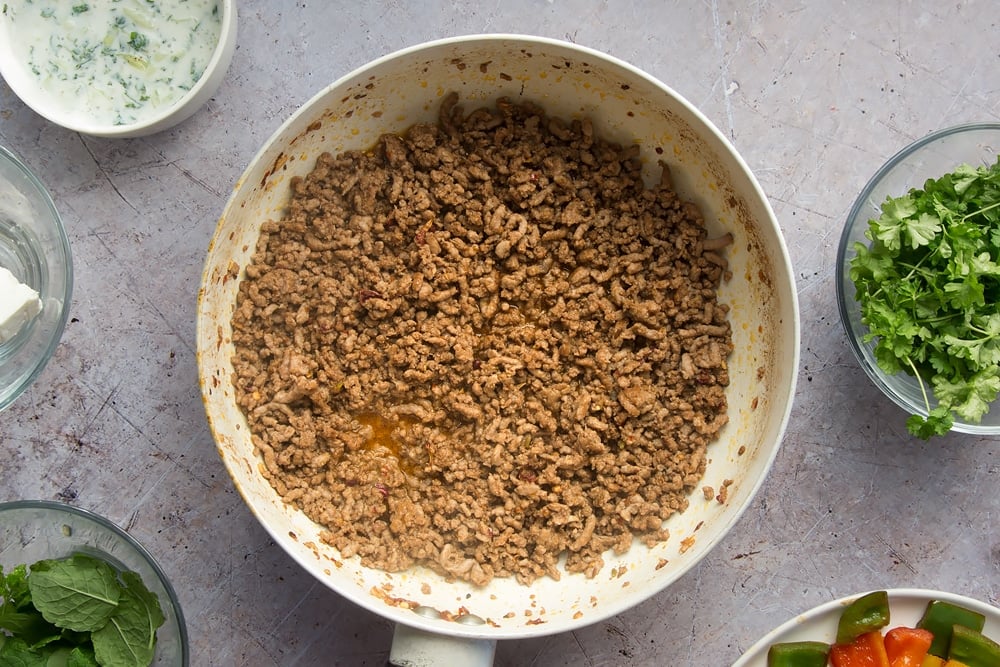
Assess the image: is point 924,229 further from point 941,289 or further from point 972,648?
point 972,648

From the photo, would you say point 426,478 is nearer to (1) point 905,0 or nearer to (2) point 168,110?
(2) point 168,110

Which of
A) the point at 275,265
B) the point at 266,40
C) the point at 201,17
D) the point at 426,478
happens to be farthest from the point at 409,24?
the point at 426,478

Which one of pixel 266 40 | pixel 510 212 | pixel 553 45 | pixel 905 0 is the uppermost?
pixel 905 0

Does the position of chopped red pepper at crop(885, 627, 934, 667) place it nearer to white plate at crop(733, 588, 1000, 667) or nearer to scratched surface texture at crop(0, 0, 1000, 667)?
white plate at crop(733, 588, 1000, 667)

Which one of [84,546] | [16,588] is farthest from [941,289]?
[16,588]

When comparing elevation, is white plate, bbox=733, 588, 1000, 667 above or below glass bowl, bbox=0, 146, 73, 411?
below

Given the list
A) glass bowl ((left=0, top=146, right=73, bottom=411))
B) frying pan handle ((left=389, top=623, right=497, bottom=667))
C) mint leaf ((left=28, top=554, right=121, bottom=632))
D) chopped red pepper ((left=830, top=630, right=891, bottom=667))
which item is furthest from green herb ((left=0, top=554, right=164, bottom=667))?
chopped red pepper ((left=830, top=630, right=891, bottom=667))
